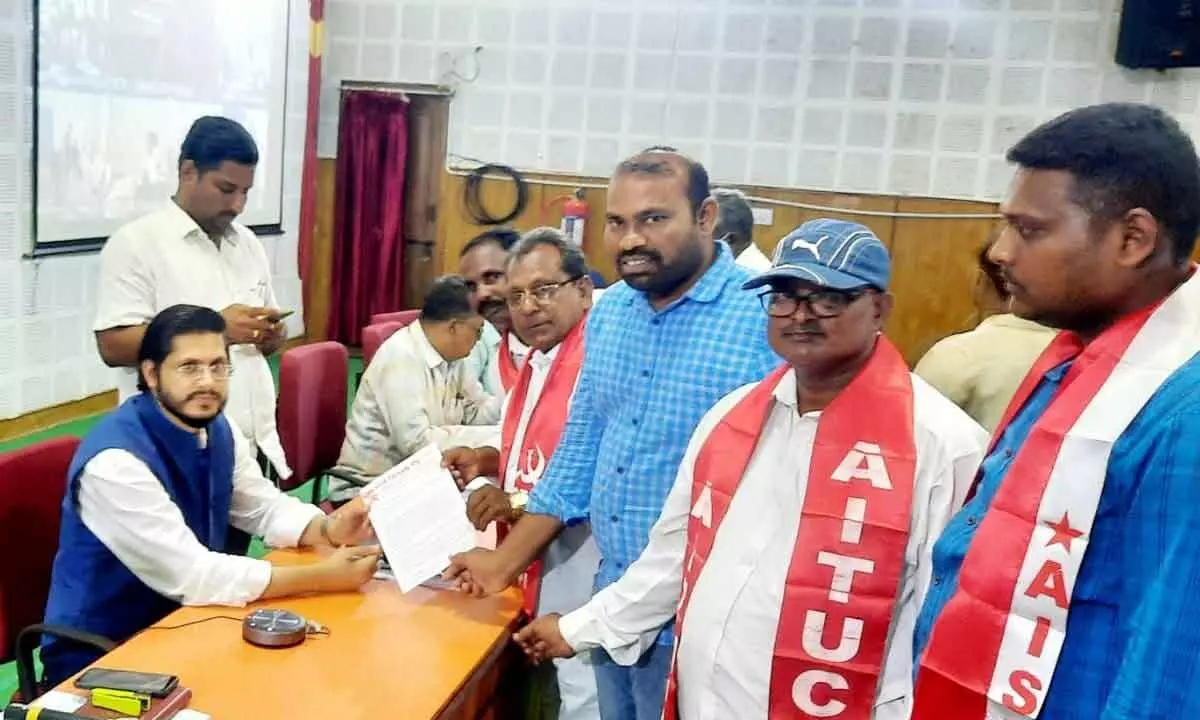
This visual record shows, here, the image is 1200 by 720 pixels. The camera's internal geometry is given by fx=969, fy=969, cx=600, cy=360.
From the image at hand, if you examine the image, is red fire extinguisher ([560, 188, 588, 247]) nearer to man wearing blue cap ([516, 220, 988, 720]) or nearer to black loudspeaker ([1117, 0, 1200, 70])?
black loudspeaker ([1117, 0, 1200, 70])

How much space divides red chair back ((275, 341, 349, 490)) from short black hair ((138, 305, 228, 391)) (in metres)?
1.02

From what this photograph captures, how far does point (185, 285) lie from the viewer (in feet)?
8.96

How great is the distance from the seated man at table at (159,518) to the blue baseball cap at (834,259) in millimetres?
1082

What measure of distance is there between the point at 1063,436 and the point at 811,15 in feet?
20.5

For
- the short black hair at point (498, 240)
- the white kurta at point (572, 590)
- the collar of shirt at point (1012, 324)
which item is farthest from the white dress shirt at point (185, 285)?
the collar of shirt at point (1012, 324)

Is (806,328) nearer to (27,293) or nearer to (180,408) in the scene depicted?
(180,408)

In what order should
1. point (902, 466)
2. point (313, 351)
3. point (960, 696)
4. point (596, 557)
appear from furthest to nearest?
point (313, 351)
point (596, 557)
point (902, 466)
point (960, 696)

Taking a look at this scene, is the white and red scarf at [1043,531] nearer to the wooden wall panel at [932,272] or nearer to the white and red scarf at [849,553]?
the white and red scarf at [849,553]

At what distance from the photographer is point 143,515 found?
183cm

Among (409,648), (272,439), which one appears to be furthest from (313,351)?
(409,648)

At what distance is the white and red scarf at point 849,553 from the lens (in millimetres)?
1347

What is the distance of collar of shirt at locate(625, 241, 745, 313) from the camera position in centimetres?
180

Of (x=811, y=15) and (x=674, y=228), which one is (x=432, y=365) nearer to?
(x=674, y=228)

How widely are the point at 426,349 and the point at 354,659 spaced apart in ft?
5.04
